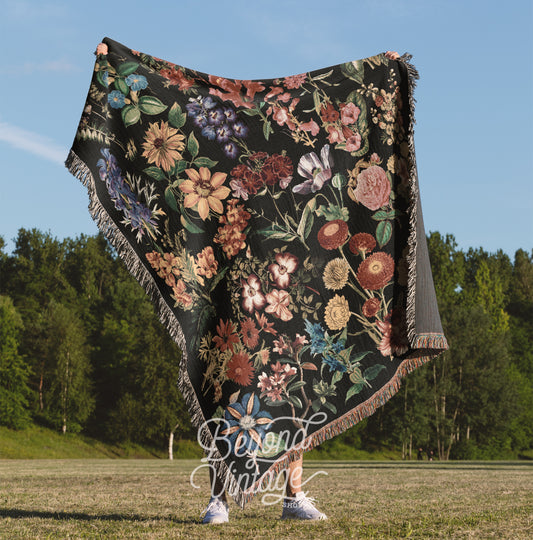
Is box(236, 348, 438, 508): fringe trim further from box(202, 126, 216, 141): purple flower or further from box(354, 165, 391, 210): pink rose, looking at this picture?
box(202, 126, 216, 141): purple flower

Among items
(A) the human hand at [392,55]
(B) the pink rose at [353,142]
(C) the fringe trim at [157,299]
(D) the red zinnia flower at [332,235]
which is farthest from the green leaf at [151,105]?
(A) the human hand at [392,55]

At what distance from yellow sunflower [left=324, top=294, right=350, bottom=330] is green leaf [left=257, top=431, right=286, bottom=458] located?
0.93 m

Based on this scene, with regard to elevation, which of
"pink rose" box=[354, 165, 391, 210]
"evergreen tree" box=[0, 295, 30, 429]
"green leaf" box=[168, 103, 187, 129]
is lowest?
"evergreen tree" box=[0, 295, 30, 429]

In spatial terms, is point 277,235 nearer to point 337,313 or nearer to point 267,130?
point 337,313

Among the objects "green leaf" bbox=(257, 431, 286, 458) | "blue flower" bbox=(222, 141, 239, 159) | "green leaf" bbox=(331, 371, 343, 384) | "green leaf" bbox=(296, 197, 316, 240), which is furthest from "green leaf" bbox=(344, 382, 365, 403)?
"blue flower" bbox=(222, 141, 239, 159)

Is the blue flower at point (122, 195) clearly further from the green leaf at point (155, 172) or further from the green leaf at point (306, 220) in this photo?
the green leaf at point (306, 220)

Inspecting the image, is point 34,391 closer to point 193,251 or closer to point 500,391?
point 500,391

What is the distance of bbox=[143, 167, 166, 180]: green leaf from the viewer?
5.25 metres

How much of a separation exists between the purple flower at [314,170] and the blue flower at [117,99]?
1.55 meters

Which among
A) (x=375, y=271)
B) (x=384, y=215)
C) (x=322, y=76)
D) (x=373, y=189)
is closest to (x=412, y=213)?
(x=384, y=215)

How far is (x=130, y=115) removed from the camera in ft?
17.5

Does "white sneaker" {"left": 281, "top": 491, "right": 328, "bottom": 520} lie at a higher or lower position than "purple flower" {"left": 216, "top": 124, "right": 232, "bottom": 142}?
lower

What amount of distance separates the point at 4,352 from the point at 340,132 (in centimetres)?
4044

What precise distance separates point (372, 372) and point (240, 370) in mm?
1003
